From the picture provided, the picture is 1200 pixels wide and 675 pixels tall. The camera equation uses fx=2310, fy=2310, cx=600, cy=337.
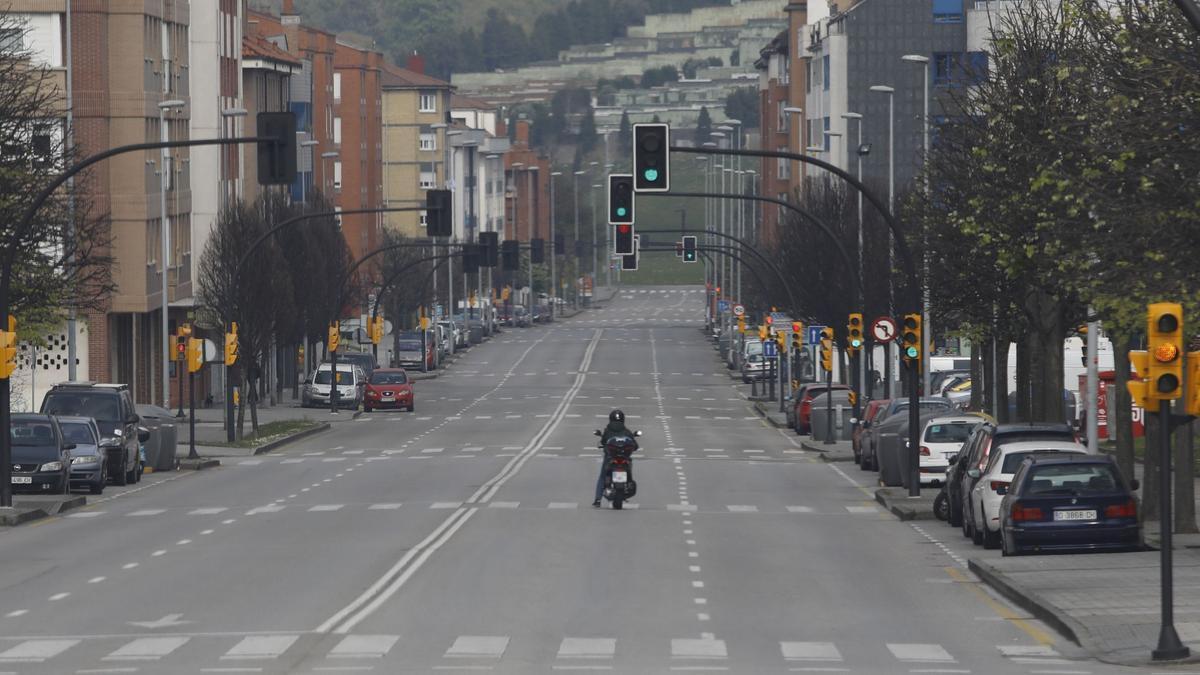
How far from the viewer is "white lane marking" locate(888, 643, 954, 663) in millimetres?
18516

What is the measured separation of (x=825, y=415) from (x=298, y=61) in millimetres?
48716

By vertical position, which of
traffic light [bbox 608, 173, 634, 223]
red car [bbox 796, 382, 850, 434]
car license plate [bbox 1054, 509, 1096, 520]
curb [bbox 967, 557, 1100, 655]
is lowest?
red car [bbox 796, 382, 850, 434]

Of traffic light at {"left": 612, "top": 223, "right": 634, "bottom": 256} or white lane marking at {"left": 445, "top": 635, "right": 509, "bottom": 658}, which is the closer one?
white lane marking at {"left": 445, "top": 635, "right": 509, "bottom": 658}

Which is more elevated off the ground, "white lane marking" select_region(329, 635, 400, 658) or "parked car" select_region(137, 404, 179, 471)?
"white lane marking" select_region(329, 635, 400, 658)

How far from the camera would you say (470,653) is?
18.7 metres

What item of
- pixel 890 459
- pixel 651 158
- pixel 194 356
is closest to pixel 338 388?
pixel 194 356

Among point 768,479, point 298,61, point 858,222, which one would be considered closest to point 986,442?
point 768,479

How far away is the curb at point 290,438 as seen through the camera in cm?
5844

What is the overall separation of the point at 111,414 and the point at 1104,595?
84.8ft

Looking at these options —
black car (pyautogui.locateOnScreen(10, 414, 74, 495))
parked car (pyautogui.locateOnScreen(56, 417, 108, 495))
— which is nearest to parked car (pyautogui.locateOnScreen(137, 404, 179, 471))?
parked car (pyautogui.locateOnScreen(56, 417, 108, 495))

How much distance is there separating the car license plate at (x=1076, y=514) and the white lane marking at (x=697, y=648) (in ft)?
27.9

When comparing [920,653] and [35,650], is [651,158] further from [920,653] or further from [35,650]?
[35,650]

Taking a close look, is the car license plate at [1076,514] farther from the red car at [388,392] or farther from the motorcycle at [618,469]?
the red car at [388,392]

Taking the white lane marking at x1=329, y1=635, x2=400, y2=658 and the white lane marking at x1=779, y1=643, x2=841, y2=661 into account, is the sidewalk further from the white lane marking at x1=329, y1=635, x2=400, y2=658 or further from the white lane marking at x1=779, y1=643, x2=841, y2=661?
the white lane marking at x1=329, y1=635, x2=400, y2=658
